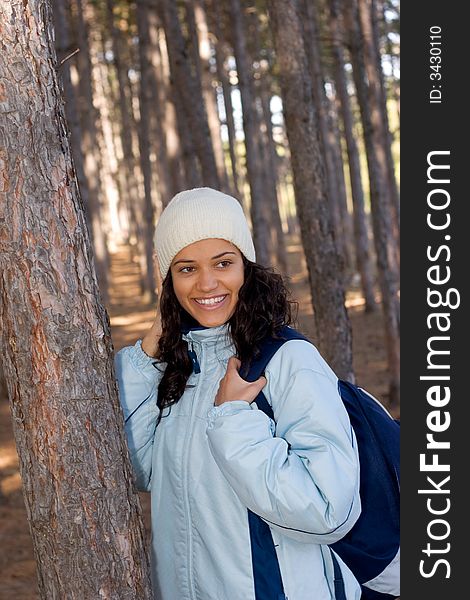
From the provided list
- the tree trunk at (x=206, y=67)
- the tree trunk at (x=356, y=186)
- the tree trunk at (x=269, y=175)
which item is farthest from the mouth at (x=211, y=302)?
the tree trunk at (x=269, y=175)

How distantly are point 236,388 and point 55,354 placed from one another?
19.4 inches

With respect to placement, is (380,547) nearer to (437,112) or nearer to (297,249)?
(437,112)

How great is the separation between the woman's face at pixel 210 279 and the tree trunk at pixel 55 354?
0.28 meters

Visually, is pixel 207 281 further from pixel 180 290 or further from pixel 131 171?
pixel 131 171

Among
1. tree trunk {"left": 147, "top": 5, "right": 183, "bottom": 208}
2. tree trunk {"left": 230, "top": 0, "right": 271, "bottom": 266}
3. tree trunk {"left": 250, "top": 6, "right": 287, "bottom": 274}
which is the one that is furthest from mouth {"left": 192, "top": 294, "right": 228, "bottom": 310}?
tree trunk {"left": 250, "top": 6, "right": 287, "bottom": 274}

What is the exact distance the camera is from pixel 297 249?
32.1 m

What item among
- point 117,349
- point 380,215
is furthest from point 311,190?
point 117,349

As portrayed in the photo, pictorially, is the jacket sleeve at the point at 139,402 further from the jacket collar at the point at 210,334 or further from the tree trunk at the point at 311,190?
the tree trunk at the point at 311,190

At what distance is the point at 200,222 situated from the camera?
7.80 ft

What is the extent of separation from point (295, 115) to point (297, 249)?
2599 cm

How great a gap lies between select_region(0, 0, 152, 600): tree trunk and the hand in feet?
1.04

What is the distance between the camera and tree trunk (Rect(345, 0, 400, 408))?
31.0 ft

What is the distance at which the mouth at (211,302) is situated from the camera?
2.41m

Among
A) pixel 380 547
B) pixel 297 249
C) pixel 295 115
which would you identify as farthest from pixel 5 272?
pixel 297 249
